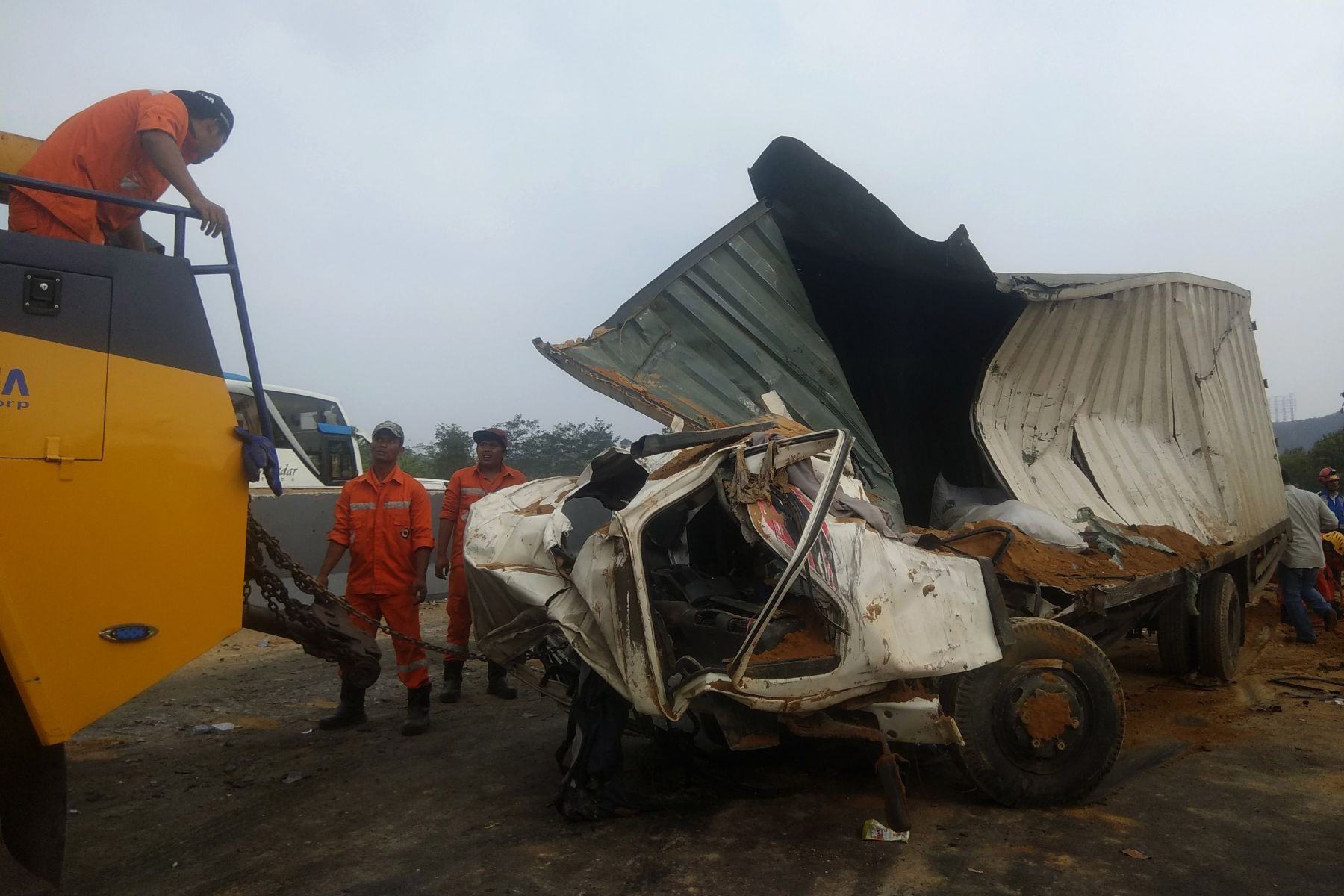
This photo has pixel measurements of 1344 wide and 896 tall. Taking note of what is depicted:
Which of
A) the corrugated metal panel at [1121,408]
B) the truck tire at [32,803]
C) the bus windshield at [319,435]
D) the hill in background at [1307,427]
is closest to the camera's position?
the truck tire at [32,803]

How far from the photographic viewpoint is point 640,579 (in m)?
2.80

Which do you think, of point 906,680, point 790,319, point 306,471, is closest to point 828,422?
point 790,319

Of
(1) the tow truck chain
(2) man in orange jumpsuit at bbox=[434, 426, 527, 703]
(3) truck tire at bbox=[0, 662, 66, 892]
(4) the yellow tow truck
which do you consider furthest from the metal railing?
(2) man in orange jumpsuit at bbox=[434, 426, 527, 703]

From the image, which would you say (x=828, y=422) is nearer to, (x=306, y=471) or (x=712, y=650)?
(x=712, y=650)

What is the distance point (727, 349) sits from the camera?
5172mm

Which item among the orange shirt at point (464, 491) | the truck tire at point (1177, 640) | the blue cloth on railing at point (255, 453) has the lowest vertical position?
the truck tire at point (1177, 640)

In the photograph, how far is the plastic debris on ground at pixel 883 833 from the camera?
119 inches

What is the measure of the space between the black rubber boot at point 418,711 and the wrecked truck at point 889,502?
1.31 m

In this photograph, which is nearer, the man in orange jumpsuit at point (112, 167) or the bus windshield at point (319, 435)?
the man in orange jumpsuit at point (112, 167)

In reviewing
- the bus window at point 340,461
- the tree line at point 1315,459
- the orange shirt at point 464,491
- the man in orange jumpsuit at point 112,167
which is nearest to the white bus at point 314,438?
the bus window at point 340,461

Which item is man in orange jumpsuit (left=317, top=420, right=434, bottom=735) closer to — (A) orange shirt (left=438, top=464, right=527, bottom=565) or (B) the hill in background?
(A) orange shirt (left=438, top=464, right=527, bottom=565)

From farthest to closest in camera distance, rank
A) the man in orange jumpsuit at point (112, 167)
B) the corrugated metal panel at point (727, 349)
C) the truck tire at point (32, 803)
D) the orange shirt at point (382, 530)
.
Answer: the orange shirt at point (382, 530) < the corrugated metal panel at point (727, 349) < the man in orange jumpsuit at point (112, 167) < the truck tire at point (32, 803)

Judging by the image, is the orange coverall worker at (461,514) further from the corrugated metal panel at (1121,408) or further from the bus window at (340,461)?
the bus window at (340,461)

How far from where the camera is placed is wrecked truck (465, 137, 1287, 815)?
2920 mm
